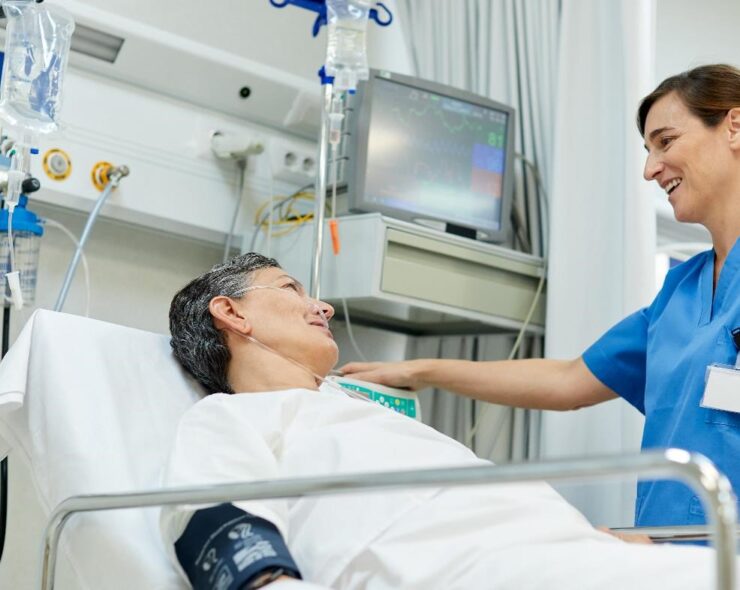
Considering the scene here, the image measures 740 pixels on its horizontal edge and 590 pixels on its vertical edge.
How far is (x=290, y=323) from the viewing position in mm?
2037

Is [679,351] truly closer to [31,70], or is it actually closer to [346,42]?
[346,42]

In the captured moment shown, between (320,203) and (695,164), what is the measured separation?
35.5 inches

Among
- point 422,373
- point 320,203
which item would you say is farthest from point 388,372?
point 320,203

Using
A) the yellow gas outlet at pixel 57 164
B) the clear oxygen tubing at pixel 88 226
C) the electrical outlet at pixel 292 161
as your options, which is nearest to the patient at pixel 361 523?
the clear oxygen tubing at pixel 88 226

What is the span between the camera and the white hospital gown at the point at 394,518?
1.34 metres

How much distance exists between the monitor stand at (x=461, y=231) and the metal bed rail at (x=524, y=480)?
5.51ft

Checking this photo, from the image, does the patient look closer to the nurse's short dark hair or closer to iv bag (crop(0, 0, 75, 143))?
iv bag (crop(0, 0, 75, 143))

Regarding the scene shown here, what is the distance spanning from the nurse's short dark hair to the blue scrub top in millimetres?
289

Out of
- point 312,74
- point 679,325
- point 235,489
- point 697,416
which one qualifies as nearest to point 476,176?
point 312,74

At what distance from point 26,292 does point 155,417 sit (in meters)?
0.75

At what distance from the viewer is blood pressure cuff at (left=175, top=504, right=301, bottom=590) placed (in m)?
1.35

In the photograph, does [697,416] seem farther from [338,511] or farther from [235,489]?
[235,489]

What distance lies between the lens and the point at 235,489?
1.25m

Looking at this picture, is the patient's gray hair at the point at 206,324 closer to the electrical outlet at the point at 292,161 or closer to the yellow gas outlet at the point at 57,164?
the yellow gas outlet at the point at 57,164
